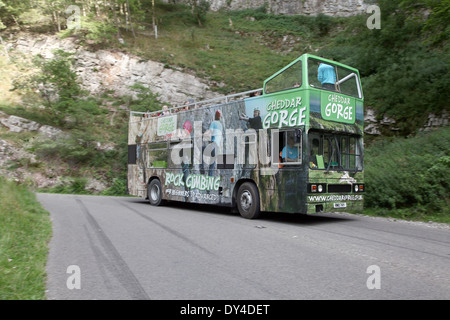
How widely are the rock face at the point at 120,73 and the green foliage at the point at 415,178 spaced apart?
20638mm

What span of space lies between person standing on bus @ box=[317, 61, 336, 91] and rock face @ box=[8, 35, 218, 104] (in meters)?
21.2

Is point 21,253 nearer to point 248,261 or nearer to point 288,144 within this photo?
point 248,261

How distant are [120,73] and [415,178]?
26951 millimetres

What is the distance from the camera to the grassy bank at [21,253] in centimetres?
389

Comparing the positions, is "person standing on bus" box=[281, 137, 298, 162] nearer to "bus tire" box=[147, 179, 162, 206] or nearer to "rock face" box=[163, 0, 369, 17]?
"bus tire" box=[147, 179, 162, 206]

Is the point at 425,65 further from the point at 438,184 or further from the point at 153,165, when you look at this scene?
the point at 153,165

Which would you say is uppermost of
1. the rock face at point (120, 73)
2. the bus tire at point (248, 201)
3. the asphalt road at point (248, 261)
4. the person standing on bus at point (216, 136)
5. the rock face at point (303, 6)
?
the rock face at point (303, 6)

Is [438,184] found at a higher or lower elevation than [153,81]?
lower

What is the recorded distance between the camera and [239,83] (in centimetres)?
3142

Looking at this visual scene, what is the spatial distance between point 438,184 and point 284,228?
16.8 feet

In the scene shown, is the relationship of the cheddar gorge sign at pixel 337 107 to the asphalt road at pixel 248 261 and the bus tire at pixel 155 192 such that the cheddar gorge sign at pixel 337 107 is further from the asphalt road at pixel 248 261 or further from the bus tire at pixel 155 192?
the bus tire at pixel 155 192

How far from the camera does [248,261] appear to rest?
535 centimetres

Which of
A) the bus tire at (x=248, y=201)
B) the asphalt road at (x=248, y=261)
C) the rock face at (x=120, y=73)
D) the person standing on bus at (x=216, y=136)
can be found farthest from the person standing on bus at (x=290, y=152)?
the rock face at (x=120, y=73)
